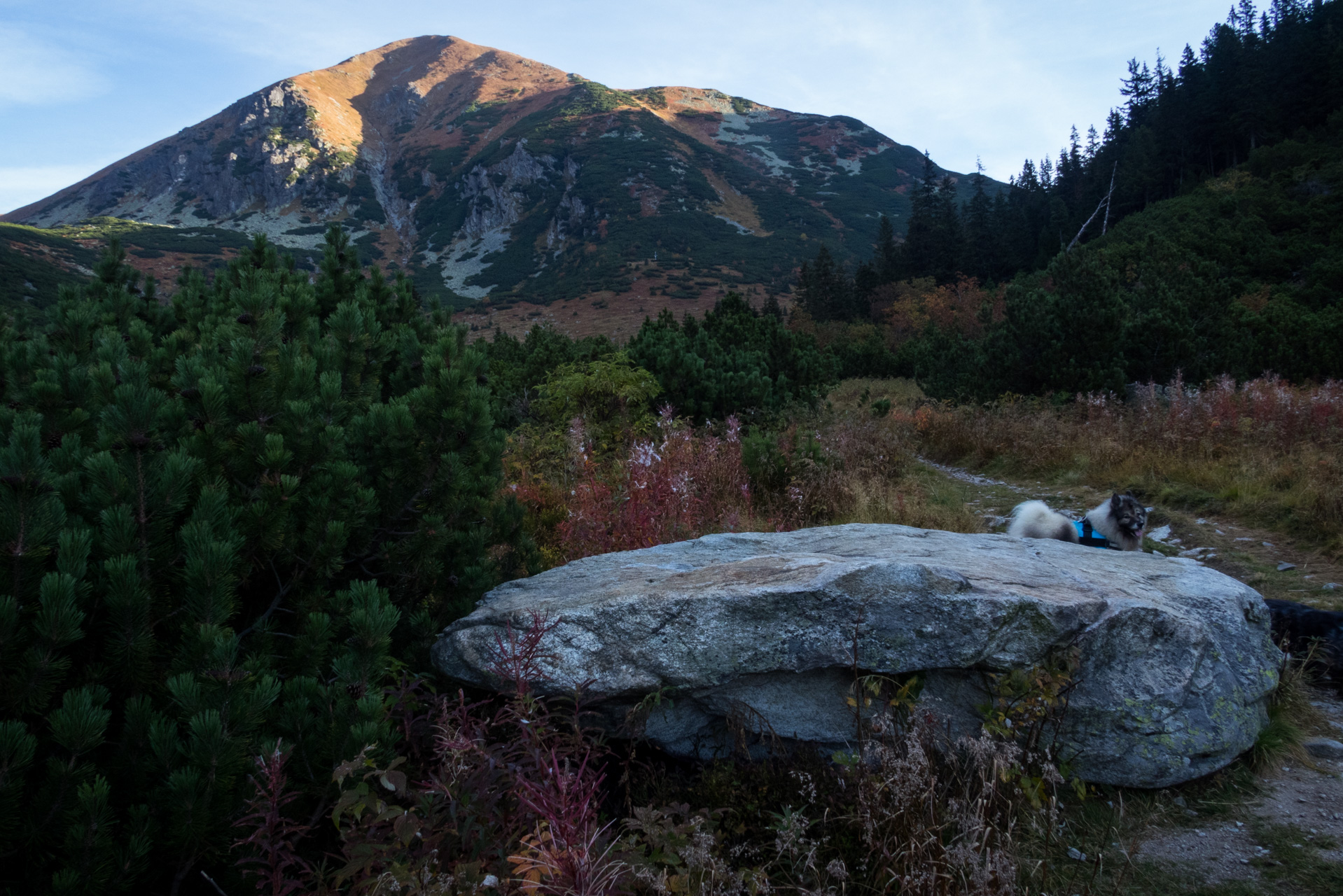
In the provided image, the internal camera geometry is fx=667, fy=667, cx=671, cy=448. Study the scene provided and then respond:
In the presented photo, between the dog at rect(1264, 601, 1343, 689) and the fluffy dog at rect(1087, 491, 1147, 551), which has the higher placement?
the fluffy dog at rect(1087, 491, 1147, 551)

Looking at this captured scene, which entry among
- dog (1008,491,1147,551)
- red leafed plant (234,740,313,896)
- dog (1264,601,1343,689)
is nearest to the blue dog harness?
dog (1008,491,1147,551)

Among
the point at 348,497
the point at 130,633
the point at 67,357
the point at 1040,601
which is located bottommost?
the point at 1040,601

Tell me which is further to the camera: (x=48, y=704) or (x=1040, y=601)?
(x=1040, y=601)

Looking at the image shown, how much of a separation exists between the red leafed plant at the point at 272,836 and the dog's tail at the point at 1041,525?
4.85 metres

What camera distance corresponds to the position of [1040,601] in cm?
283

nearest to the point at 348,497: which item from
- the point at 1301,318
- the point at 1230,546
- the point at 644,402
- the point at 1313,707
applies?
the point at 1313,707

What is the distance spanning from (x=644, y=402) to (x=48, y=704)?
6.99 m

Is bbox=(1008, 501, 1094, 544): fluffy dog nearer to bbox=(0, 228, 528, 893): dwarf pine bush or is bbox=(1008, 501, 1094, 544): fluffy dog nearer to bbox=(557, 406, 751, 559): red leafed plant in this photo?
bbox=(557, 406, 751, 559): red leafed plant

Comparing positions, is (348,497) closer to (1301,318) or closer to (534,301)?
(1301,318)

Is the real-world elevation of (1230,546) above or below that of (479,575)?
below

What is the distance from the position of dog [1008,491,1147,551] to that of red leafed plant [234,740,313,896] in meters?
4.64

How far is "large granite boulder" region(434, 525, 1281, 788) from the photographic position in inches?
110

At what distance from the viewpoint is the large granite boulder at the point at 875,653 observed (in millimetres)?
2799

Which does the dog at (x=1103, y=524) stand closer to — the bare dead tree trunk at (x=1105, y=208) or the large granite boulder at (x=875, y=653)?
the large granite boulder at (x=875, y=653)
